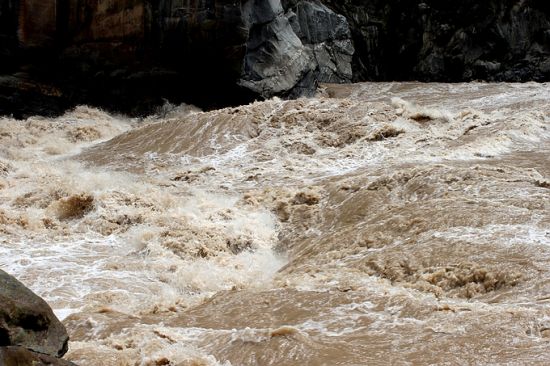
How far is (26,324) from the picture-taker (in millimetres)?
5148

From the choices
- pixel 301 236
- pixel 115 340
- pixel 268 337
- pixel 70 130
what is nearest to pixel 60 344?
pixel 115 340

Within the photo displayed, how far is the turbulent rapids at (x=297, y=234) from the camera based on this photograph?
656 centimetres

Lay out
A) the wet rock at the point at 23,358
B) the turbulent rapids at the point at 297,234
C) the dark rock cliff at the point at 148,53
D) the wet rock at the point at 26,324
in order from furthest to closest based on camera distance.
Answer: the dark rock cliff at the point at 148,53 → the turbulent rapids at the point at 297,234 → the wet rock at the point at 26,324 → the wet rock at the point at 23,358

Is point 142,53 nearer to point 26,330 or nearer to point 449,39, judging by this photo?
point 449,39

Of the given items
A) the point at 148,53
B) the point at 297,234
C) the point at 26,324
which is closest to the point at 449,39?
the point at 148,53

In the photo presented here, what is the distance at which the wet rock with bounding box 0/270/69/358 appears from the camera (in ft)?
16.3

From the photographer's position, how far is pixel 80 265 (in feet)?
A: 32.5

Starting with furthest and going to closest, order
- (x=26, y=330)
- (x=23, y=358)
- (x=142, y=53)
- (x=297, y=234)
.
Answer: (x=142, y=53) → (x=297, y=234) → (x=26, y=330) → (x=23, y=358)

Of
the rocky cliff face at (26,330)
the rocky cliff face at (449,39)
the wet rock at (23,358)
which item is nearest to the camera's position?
the wet rock at (23,358)

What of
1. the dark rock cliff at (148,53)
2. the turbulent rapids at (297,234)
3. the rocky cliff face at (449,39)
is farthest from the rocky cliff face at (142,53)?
the rocky cliff face at (449,39)

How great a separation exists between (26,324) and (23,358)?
495 mm

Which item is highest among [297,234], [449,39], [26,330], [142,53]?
[449,39]

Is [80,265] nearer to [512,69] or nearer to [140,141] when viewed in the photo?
[140,141]

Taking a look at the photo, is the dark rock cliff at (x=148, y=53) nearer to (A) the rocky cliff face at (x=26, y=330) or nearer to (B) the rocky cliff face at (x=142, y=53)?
(B) the rocky cliff face at (x=142, y=53)
